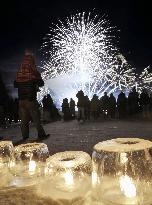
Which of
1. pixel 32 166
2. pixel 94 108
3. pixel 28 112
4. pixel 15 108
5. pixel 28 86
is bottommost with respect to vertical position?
pixel 32 166

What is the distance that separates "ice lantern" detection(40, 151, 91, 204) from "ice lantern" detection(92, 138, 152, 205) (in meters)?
0.12

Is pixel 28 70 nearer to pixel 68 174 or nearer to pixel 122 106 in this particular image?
pixel 68 174

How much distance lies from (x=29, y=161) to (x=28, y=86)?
6755 millimetres

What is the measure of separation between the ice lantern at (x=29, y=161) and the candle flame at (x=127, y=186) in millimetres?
468

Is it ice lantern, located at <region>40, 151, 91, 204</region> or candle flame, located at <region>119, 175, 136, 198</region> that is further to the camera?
ice lantern, located at <region>40, 151, 91, 204</region>

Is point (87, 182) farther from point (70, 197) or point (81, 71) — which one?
point (81, 71)

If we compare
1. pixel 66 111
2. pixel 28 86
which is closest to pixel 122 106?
pixel 66 111

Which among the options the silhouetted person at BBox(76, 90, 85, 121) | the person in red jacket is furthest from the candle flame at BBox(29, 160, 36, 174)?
the silhouetted person at BBox(76, 90, 85, 121)

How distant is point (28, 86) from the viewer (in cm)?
807

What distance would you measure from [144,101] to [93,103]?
2.46 meters

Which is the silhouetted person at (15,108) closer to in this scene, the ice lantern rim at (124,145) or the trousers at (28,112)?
the trousers at (28,112)

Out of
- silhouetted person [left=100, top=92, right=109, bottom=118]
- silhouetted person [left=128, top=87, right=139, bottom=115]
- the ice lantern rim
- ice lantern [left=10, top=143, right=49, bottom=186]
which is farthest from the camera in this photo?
silhouetted person [left=100, top=92, right=109, bottom=118]

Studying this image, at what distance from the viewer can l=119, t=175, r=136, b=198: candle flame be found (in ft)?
3.08

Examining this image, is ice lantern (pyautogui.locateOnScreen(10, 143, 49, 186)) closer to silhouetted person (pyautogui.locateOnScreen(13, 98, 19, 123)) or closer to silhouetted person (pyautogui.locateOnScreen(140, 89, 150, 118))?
silhouetted person (pyautogui.locateOnScreen(140, 89, 150, 118))
